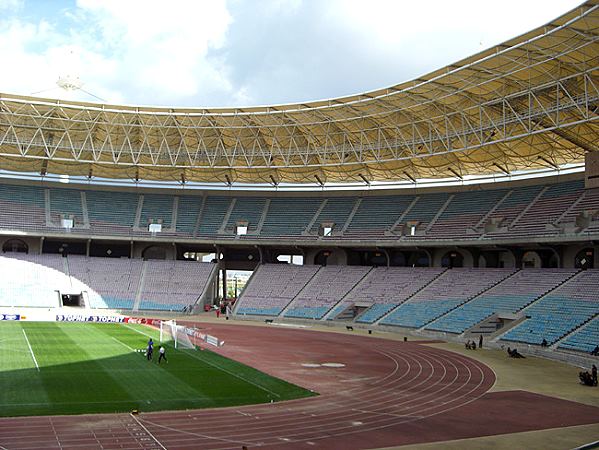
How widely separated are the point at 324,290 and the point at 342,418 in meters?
40.2

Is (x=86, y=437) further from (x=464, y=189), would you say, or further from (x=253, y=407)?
(x=464, y=189)

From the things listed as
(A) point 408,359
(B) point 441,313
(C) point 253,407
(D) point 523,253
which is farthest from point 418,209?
(C) point 253,407

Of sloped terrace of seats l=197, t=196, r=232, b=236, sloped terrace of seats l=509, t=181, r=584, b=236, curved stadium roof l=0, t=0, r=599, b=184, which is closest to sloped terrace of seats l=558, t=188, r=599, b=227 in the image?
sloped terrace of seats l=509, t=181, r=584, b=236

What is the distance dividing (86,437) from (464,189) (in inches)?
2064

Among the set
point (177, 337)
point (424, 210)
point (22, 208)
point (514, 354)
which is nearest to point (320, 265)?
point (424, 210)

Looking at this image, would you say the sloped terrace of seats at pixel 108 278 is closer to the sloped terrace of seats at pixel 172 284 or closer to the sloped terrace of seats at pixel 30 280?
the sloped terrace of seats at pixel 172 284

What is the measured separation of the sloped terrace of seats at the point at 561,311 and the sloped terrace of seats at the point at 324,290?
20.1 metres

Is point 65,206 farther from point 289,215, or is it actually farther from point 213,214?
point 289,215

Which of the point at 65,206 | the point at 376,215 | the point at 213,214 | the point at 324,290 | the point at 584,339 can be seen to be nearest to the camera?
the point at 584,339

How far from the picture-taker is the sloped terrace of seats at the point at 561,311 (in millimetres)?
38219

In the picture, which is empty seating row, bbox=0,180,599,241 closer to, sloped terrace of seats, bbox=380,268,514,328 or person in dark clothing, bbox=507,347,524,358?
sloped terrace of seats, bbox=380,268,514,328

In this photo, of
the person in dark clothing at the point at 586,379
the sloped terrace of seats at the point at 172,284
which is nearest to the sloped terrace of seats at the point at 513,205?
the person in dark clothing at the point at 586,379

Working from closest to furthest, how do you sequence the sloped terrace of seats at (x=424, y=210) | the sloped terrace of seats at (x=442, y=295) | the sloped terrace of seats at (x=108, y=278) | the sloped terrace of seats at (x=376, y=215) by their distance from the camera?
the sloped terrace of seats at (x=442, y=295) < the sloped terrace of seats at (x=108, y=278) < the sloped terrace of seats at (x=424, y=210) < the sloped terrace of seats at (x=376, y=215)

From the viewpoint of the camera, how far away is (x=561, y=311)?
40.2 meters
